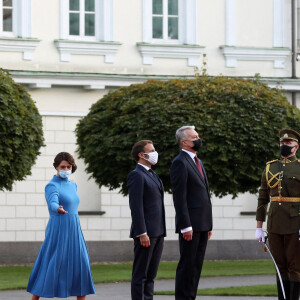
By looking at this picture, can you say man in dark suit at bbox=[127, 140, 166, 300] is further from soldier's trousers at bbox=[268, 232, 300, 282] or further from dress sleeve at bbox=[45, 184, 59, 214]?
soldier's trousers at bbox=[268, 232, 300, 282]

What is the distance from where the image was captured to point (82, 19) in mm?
26844

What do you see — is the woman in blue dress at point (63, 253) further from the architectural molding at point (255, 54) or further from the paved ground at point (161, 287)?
the architectural molding at point (255, 54)

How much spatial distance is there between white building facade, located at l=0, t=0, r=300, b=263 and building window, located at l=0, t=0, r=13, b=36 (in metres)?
0.02

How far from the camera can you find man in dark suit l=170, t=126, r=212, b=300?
1381 cm

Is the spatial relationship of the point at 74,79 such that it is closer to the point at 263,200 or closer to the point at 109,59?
the point at 109,59

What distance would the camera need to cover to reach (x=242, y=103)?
22.0 meters

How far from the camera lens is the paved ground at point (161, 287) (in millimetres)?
17203

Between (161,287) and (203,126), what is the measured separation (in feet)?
11.5

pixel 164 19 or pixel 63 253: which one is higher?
pixel 164 19

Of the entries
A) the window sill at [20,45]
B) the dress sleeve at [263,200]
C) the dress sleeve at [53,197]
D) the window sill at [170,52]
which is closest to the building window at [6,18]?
the window sill at [20,45]

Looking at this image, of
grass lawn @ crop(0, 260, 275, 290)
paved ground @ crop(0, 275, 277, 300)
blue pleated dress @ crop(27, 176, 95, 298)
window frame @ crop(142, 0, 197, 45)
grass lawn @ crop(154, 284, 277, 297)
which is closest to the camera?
blue pleated dress @ crop(27, 176, 95, 298)

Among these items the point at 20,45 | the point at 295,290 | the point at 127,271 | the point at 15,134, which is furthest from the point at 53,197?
the point at 20,45

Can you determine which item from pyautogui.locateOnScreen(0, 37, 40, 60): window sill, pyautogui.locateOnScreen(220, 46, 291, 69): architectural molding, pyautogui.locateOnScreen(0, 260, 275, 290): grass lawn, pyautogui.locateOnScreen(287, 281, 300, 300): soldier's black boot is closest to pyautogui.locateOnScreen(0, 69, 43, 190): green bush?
pyautogui.locateOnScreen(0, 260, 275, 290): grass lawn

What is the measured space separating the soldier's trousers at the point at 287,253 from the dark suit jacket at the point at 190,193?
0.85 meters
